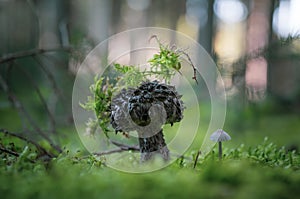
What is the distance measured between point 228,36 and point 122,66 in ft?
38.6

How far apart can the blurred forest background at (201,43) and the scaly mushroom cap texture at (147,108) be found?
457mm

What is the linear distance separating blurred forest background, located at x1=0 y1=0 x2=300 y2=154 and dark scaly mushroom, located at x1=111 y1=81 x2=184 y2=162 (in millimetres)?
459

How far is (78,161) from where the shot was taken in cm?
118

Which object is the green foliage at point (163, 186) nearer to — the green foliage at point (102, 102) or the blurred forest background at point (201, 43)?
the green foliage at point (102, 102)

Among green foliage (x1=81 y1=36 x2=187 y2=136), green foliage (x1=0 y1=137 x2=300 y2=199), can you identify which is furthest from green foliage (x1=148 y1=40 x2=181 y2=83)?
green foliage (x1=0 y1=137 x2=300 y2=199)

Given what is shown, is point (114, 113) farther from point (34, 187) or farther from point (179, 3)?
point (179, 3)

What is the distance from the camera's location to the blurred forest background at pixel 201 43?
73.9 inches

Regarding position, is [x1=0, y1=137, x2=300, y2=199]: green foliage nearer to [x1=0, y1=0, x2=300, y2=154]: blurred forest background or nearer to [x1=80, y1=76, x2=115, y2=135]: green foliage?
[x1=80, y1=76, x2=115, y2=135]: green foliage

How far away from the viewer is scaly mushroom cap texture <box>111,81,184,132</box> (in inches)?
43.8

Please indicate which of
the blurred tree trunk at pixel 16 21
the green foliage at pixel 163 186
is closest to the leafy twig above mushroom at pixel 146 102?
the green foliage at pixel 163 186

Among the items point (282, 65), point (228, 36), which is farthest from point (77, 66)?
point (228, 36)

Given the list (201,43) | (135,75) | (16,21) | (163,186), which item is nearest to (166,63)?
(135,75)

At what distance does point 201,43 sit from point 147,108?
6.51 meters

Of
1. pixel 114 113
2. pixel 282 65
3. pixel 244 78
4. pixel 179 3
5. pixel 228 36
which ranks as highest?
pixel 179 3
